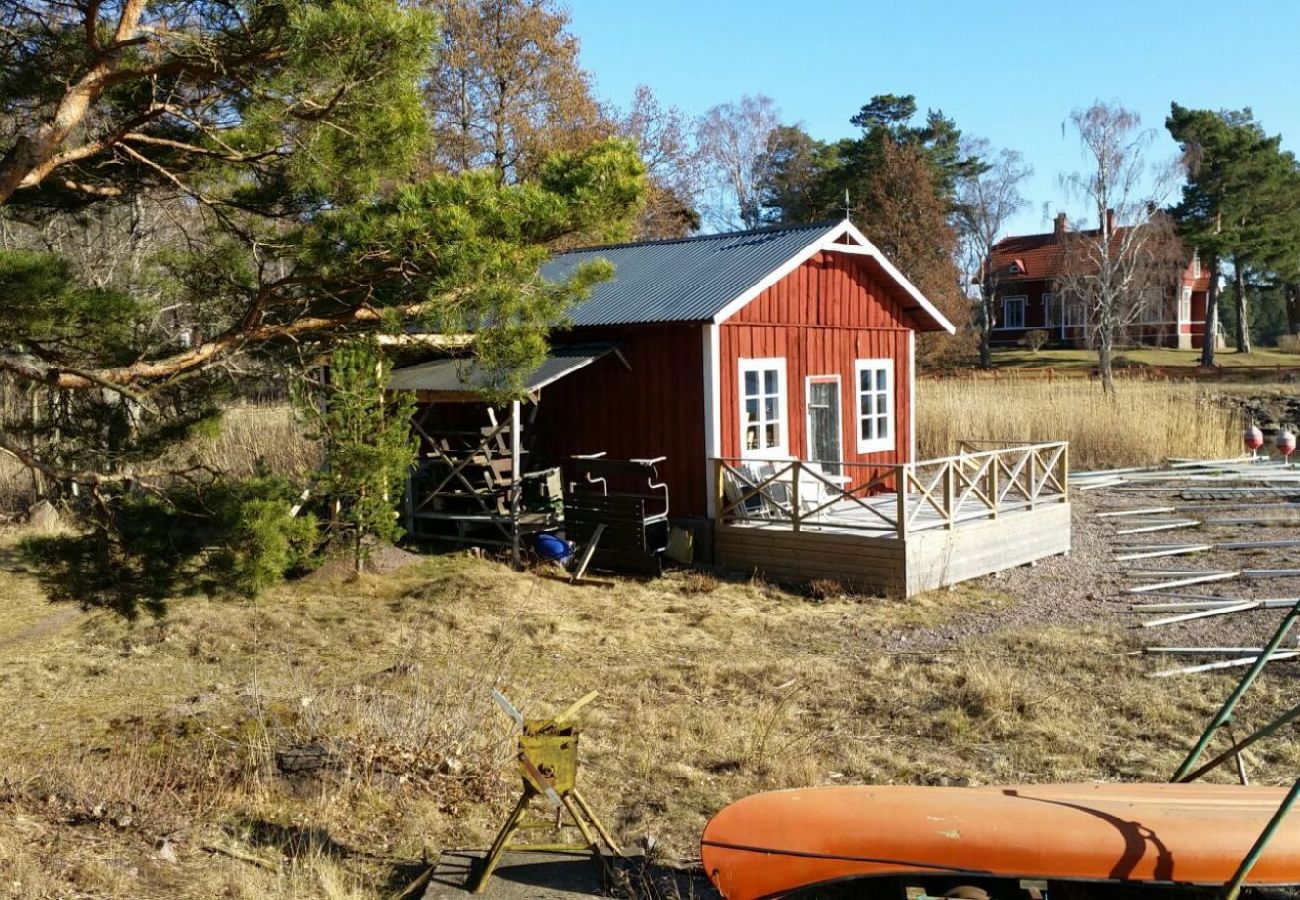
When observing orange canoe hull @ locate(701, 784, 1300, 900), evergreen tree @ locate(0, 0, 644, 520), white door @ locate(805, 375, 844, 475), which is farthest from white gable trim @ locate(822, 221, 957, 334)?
orange canoe hull @ locate(701, 784, 1300, 900)

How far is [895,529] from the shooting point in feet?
41.9

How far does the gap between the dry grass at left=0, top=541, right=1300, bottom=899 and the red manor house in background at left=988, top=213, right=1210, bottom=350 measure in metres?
43.5

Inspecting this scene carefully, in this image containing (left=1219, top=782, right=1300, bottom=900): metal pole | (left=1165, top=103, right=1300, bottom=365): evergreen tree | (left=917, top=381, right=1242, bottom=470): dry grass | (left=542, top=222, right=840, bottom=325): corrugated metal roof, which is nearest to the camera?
(left=1219, top=782, right=1300, bottom=900): metal pole

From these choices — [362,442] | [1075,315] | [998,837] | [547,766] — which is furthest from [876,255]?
[1075,315]

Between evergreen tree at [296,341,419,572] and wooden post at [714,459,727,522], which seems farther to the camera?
wooden post at [714,459,727,522]

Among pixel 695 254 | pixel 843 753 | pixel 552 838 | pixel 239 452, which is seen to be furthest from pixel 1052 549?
pixel 239 452

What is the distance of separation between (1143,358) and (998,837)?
155 ft

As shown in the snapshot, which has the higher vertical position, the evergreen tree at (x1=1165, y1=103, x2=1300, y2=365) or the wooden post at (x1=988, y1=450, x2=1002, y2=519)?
the evergreen tree at (x1=1165, y1=103, x2=1300, y2=365)

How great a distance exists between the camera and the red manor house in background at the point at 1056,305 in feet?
170

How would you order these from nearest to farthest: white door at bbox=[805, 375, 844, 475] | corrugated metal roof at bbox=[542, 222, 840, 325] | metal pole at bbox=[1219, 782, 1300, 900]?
metal pole at bbox=[1219, 782, 1300, 900], corrugated metal roof at bbox=[542, 222, 840, 325], white door at bbox=[805, 375, 844, 475]

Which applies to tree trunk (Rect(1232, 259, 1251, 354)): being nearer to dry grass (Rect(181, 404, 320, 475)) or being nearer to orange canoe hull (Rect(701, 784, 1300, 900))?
dry grass (Rect(181, 404, 320, 475))

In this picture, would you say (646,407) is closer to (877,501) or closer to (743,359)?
(743,359)

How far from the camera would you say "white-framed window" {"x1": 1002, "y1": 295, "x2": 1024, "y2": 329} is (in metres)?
55.1

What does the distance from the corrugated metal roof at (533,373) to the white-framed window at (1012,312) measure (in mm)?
44234
